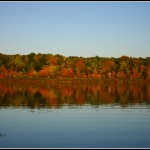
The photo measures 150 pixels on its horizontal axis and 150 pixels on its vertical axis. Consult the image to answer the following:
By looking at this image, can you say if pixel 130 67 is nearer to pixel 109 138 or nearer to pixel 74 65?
pixel 74 65

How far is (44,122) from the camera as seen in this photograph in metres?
28.5

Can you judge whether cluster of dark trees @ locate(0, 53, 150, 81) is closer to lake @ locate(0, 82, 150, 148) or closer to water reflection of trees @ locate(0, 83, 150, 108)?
water reflection of trees @ locate(0, 83, 150, 108)

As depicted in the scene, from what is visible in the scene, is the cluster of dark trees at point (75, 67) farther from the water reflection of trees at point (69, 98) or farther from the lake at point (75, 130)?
the lake at point (75, 130)

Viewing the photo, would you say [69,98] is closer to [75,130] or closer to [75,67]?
[75,130]

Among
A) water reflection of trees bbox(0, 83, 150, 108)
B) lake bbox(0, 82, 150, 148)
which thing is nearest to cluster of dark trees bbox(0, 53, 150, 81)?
water reflection of trees bbox(0, 83, 150, 108)

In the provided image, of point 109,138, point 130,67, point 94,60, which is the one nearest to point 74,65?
point 94,60

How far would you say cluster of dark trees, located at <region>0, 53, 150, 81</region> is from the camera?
139 meters

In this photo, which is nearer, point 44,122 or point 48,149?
point 48,149

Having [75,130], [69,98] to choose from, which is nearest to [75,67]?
[69,98]

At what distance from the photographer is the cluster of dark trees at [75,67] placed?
139m

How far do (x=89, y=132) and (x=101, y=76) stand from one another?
119 metres

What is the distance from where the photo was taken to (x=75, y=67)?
14338 centimetres

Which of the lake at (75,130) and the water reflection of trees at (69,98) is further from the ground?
the water reflection of trees at (69,98)

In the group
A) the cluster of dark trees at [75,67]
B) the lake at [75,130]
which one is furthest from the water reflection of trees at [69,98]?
the cluster of dark trees at [75,67]
